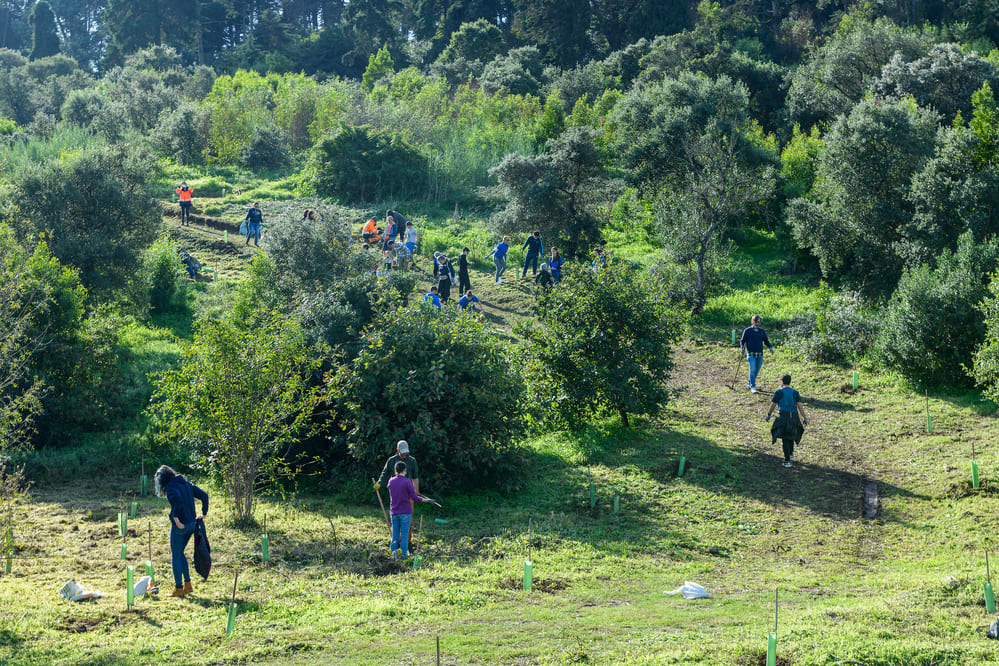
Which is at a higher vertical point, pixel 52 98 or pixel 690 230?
pixel 52 98

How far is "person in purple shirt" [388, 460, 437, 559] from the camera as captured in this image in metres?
11.6

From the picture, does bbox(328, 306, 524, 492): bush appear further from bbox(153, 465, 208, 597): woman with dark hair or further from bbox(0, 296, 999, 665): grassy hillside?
bbox(153, 465, 208, 597): woman with dark hair

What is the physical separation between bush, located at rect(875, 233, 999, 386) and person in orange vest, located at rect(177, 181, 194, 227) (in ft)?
82.6

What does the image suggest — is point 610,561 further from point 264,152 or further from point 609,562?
point 264,152

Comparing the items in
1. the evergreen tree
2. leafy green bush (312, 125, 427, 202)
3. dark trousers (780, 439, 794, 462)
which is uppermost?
the evergreen tree

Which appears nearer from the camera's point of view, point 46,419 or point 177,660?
point 177,660

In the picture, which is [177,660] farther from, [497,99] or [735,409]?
[497,99]

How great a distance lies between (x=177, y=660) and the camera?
27.1ft

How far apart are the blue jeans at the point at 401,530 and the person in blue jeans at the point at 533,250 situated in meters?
16.9

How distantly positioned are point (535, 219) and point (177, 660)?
2309 cm

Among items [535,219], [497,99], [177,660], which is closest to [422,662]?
[177,660]

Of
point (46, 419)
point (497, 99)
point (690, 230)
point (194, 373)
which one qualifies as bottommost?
point (46, 419)

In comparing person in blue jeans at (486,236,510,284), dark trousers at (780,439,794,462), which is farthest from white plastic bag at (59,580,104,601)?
person in blue jeans at (486,236,510,284)

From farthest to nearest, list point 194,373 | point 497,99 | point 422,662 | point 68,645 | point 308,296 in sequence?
point 497,99 → point 308,296 → point 194,373 → point 68,645 → point 422,662
